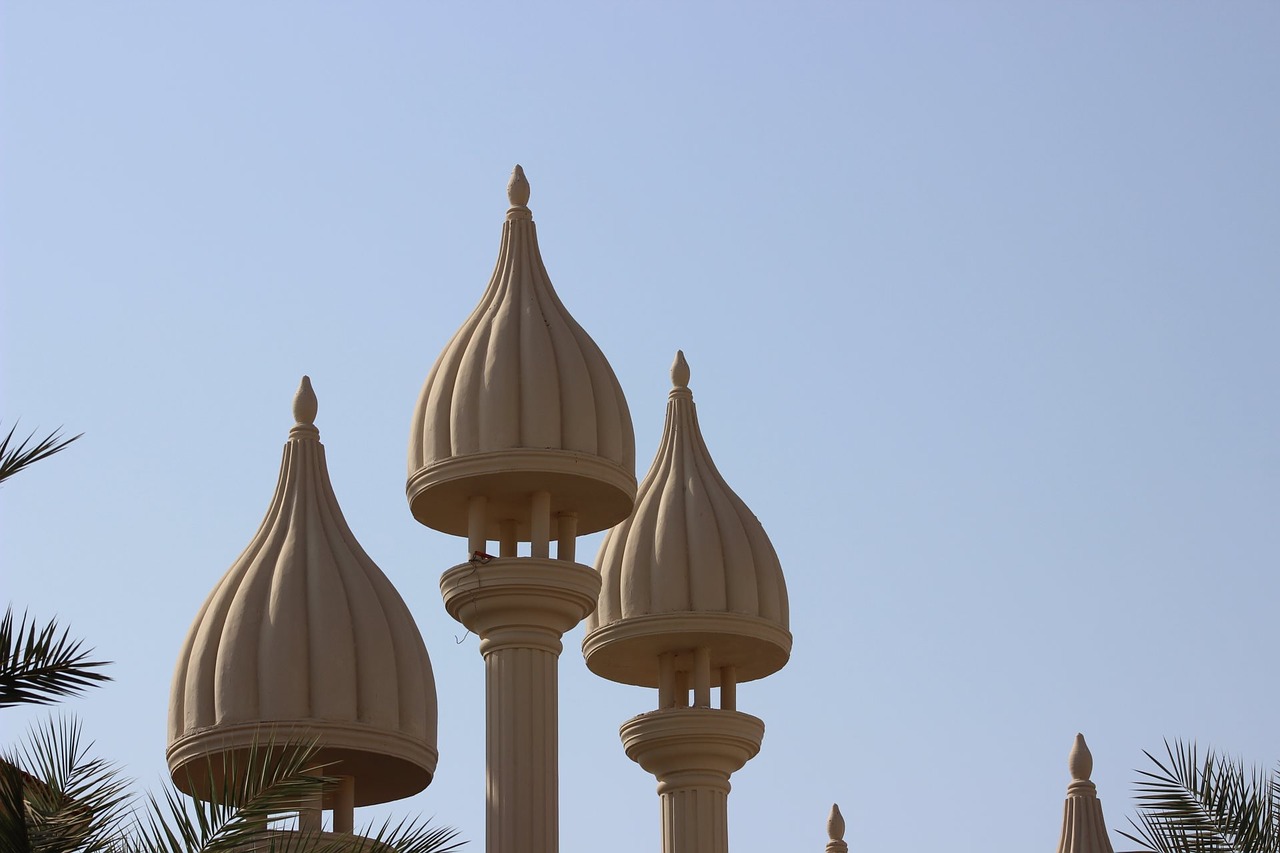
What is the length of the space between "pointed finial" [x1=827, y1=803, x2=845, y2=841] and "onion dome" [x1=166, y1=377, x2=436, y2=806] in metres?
10.1

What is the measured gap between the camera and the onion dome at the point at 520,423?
90.8 feet

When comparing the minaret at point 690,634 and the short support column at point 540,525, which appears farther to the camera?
the minaret at point 690,634

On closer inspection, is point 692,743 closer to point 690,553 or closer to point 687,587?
point 687,587

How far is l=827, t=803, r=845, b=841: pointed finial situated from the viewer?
34.4 metres

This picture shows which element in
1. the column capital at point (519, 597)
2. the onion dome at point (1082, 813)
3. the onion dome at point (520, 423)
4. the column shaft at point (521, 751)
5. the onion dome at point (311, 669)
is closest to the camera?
the onion dome at point (311, 669)

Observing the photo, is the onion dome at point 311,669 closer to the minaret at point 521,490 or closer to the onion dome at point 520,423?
the minaret at point 521,490

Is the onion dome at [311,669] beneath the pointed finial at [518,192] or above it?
beneath

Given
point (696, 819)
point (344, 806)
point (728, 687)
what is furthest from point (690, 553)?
point (344, 806)

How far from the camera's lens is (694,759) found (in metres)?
30.7

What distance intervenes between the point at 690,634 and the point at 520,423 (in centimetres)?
451

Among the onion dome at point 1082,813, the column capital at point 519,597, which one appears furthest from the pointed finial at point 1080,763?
the column capital at point 519,597

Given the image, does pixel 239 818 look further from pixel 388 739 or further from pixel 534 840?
pixel 534 840

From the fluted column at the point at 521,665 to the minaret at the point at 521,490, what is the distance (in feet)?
0.05

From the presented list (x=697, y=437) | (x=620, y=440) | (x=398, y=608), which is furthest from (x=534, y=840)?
(x=697, y=437)
